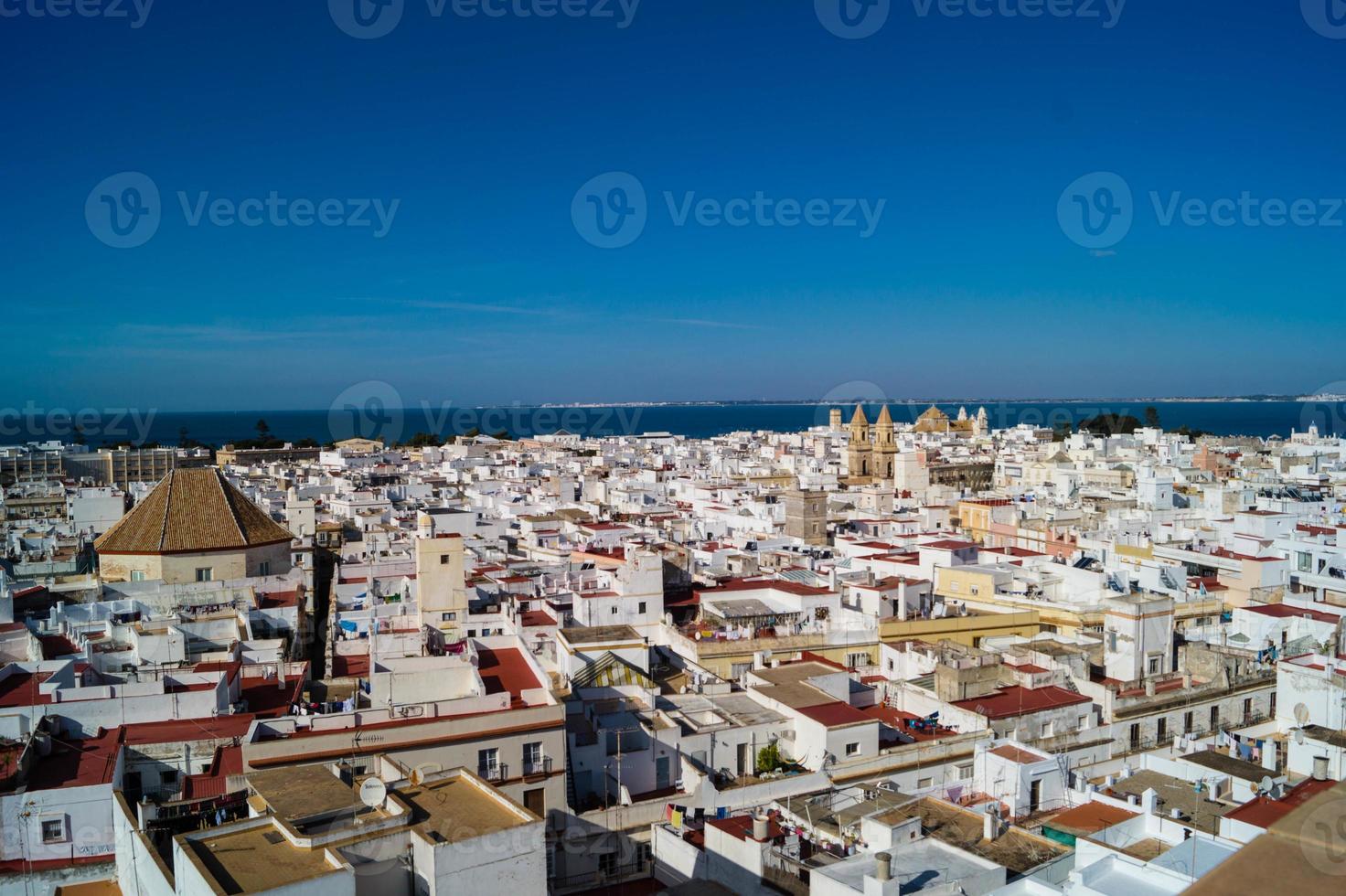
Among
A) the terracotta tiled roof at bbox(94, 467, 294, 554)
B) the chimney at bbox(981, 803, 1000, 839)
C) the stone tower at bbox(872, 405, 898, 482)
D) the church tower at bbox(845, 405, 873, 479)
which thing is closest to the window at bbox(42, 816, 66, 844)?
the chimney at bbox(981, 803, 1000, 839)

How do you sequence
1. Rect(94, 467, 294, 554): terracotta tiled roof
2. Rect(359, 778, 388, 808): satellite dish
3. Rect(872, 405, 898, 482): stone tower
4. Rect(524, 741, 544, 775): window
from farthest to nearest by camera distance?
Rect(872, 405, 898, 482): stone tower, Rect(94, 467, 294, 554): terracotta tiled roof, Rect(524, 741, 544, 775): window, Rect(359, 778, 388, 808): satellite dish

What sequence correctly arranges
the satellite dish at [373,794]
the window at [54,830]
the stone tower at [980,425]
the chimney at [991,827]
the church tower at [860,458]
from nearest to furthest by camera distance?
the satellite dish at [373,794] → the window at [54,830] → the chimney at [991,827] → the church tower at [860,458] → the stone tower at [980,425]

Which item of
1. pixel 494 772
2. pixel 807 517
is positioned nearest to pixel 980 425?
pixel 807 517


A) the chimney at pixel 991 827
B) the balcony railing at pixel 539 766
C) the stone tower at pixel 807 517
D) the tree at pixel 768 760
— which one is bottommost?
the tree at pixel 768 760

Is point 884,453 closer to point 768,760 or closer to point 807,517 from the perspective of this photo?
point 807,517

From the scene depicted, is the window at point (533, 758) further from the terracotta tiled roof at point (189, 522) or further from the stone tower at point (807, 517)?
the stone tower at point (807, 517)

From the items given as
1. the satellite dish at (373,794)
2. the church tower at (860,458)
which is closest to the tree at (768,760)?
the satellite dish at (373,794)

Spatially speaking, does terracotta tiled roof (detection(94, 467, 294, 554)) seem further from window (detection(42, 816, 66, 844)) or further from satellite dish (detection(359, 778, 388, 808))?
satellite dish (detection(359, 778, 388, 808))
